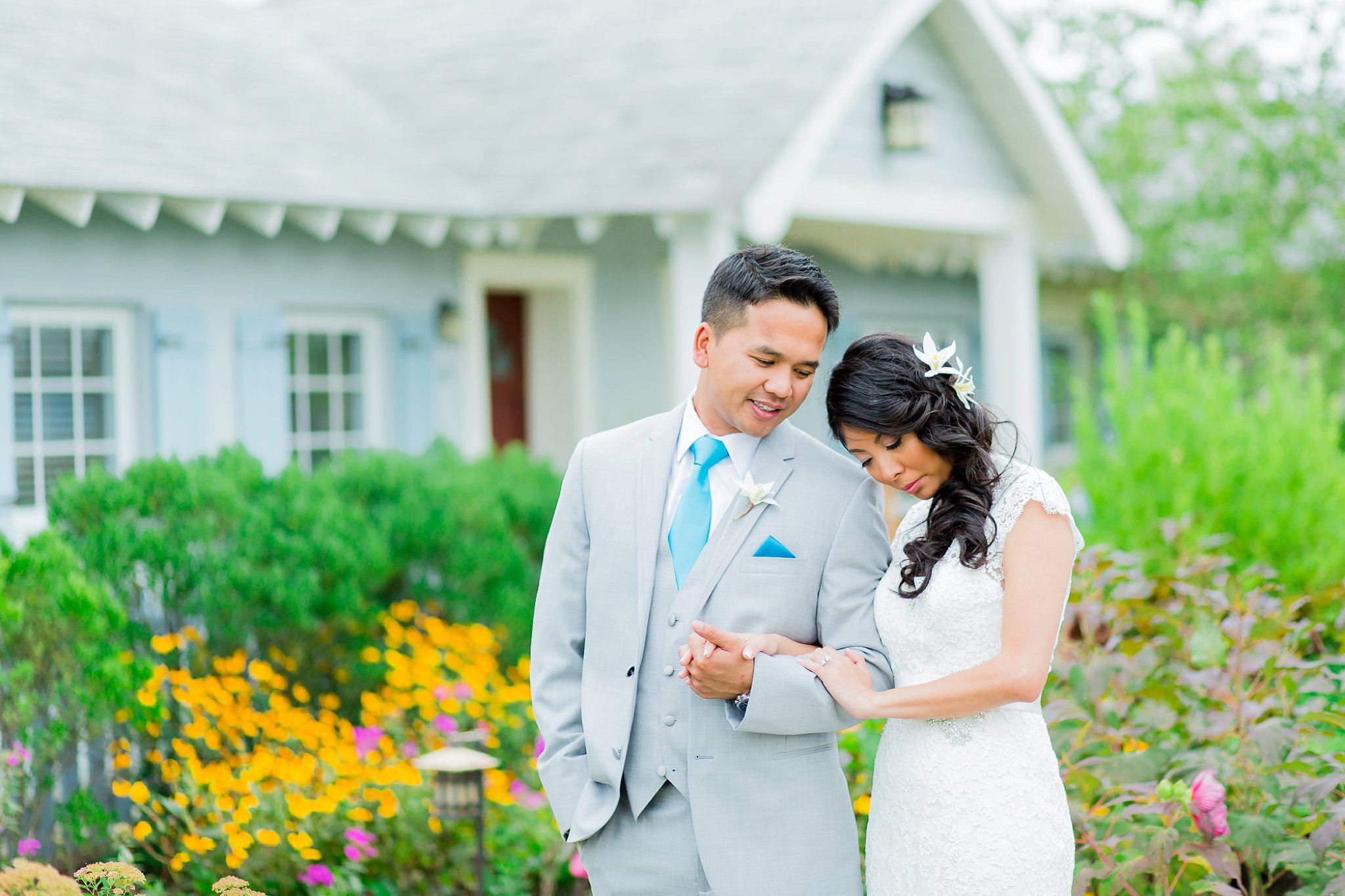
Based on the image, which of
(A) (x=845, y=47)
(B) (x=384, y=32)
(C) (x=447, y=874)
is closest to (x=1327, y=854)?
(C) (x=447, y=874)

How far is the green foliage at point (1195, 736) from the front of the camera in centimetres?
310

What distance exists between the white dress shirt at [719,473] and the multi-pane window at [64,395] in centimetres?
456

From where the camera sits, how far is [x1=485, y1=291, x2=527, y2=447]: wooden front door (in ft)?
29.6

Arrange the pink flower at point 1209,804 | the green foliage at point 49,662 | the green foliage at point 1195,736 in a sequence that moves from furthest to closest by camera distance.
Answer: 1. the green foliage at point 49,662
2. the green foliage at point 1195,736
3. the pink flower at point 1209,804

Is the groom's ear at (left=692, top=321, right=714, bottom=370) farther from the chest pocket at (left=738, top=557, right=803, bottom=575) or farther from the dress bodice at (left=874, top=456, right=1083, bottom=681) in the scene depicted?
the dress bodice at (left=874, top=456, right=1083, bottom=681)

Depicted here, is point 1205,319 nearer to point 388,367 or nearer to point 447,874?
point 388,367

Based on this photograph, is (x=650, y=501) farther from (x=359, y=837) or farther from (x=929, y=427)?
(x=359, y=837)

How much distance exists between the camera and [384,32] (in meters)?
10.2

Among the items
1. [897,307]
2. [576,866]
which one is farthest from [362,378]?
[897,307]

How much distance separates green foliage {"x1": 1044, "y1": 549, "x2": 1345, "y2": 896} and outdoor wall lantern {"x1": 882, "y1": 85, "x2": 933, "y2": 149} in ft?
15.4

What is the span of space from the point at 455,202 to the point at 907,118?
302 cm

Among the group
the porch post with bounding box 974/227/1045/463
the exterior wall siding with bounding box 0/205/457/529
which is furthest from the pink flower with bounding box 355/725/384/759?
the porch post with bounding box 974/227/1045/463

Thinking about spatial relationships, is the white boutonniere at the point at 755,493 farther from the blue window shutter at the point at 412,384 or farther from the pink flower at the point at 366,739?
the blue window shutter at the point at 412,384

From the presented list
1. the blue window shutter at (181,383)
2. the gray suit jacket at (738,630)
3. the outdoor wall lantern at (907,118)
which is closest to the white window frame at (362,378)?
the blue window shutter at (181,383)
